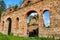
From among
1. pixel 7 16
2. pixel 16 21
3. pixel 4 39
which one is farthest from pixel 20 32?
pixel 4 39

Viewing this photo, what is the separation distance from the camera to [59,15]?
1304cm

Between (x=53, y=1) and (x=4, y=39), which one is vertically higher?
(x=53, y=1)

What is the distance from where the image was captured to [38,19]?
600 inches

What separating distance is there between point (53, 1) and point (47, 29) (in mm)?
2767

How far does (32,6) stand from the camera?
1577 cm

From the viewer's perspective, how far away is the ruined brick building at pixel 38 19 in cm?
1323

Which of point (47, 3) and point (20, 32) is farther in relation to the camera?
point (20, 32)

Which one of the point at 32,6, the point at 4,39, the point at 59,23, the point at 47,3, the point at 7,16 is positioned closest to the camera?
the point at 4,39

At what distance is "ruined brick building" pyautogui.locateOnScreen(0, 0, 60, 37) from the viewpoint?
13.2 metres

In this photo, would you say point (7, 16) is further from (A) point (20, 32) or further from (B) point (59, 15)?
(B) point (59, 15)

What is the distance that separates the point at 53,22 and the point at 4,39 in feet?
21.9

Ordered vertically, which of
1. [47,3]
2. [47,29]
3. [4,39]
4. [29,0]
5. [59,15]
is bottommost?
[4,39]

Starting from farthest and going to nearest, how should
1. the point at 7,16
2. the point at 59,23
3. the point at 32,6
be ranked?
the point at 7,16, the point at 32,6, the point at 59,23

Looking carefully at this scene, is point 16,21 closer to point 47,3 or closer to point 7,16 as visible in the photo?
point 7,16
